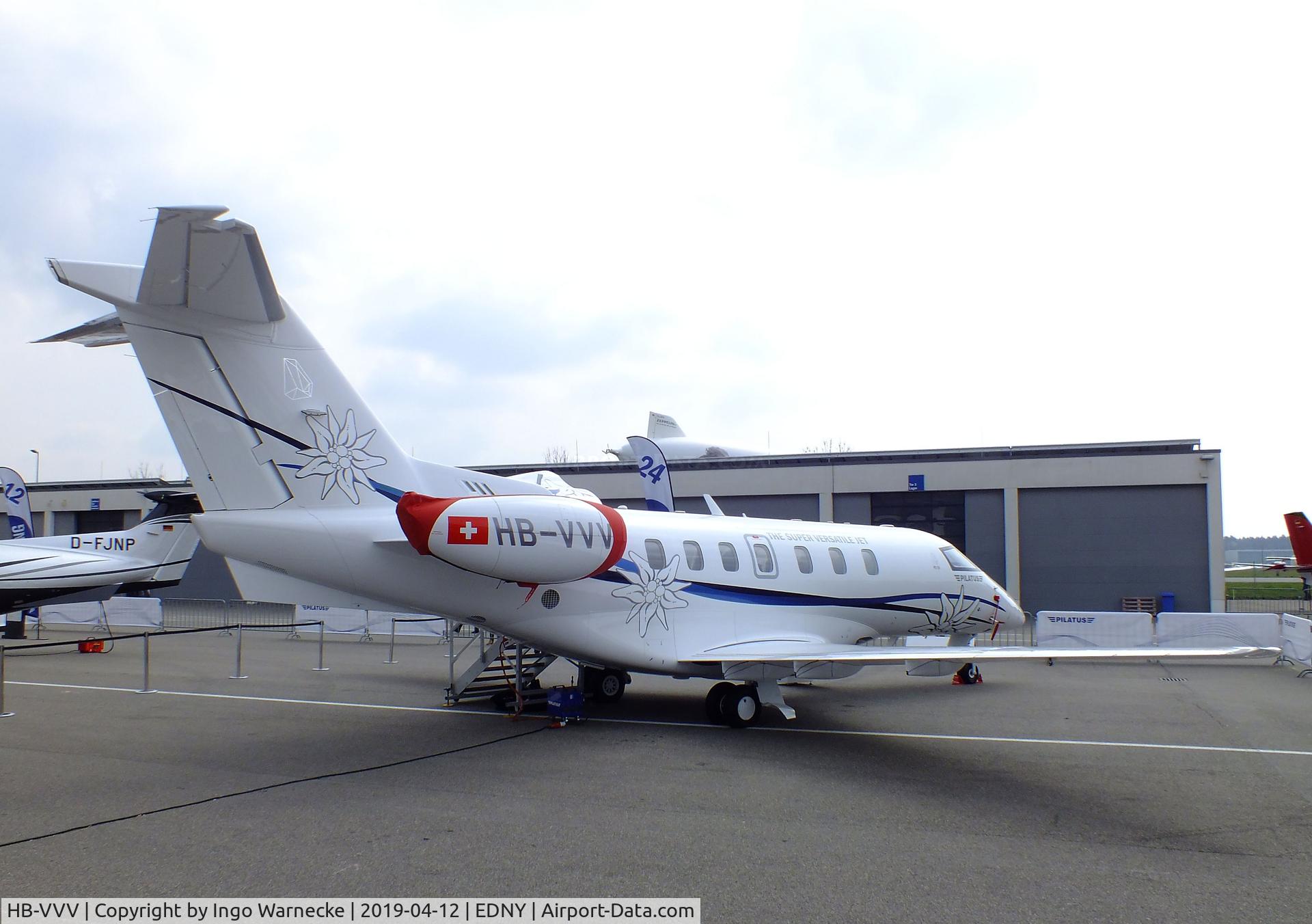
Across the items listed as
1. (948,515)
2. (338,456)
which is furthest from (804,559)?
(948,515)

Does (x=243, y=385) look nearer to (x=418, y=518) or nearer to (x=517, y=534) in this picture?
(x=418, y=518)

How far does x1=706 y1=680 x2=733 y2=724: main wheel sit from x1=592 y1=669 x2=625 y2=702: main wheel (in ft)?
6.73

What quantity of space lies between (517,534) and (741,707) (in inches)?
152

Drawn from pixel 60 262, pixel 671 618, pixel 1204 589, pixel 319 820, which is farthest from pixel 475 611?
pixel 1204 589

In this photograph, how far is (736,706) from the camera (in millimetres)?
11188

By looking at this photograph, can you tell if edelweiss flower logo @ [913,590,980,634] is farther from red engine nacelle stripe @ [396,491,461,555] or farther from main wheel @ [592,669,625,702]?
red engine nacelle stripe @ [396,491,461,555]

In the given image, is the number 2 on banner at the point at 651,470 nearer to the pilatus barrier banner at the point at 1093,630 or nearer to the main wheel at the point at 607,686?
the main wheel at the point at 607,686

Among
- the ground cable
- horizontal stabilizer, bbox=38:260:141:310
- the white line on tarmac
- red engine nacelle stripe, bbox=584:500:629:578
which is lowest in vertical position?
the white line on tarmac

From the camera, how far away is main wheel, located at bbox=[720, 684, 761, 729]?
1120 centimetres

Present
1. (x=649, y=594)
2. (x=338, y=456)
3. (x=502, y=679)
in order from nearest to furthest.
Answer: (x=338, y=456) < (x=649, y=594) < (x=502, y=679)

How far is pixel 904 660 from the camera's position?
977 cm

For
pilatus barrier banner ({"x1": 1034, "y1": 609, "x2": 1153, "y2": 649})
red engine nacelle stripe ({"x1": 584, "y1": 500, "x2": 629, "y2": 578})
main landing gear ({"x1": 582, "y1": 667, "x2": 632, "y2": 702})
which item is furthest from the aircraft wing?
pilatus barrier banner ({"x1": 1034, "y1": 609, "x2": 1153, "y2": 649})

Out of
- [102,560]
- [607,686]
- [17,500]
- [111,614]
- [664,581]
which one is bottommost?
[111,614]

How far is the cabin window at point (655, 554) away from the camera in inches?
440
